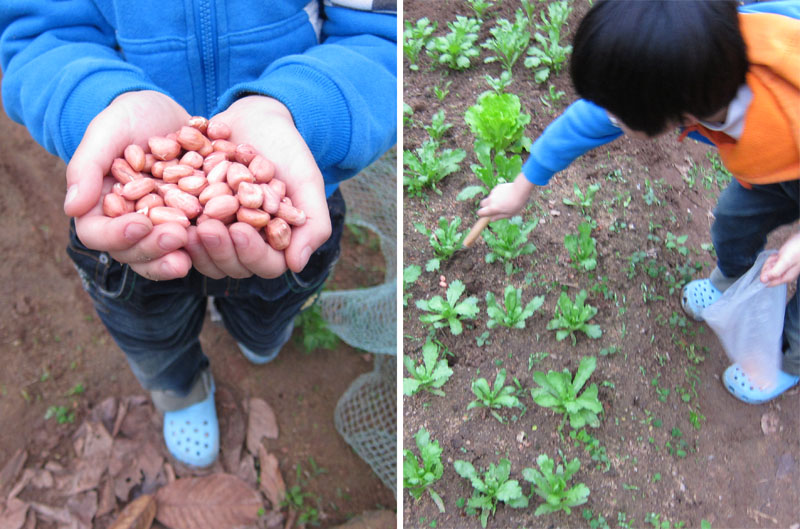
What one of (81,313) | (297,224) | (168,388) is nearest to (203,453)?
(168,388)

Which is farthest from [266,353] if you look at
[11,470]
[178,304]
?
[11,470]

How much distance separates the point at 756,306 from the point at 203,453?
1.37m

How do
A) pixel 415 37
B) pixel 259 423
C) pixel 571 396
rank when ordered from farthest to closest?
pixel 415 37, pixel 259 423, pixel 571 396

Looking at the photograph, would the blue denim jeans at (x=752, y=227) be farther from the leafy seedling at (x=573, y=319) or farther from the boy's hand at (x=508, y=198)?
the boy's hand at (x=508, y=198)

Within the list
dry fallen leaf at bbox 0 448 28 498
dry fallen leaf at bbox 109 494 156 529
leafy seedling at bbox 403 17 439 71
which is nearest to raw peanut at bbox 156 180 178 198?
dry fallen leaf at bbox 109 494 156 529

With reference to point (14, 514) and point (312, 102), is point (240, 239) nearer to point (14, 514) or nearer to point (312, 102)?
point (312, 102)

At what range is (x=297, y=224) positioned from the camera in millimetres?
1058

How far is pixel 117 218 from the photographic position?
37.4 inches

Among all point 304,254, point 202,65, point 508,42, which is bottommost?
point 508,42

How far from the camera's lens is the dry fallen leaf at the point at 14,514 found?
161 centimetres

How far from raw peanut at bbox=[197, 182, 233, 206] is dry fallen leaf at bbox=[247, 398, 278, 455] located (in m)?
0.93

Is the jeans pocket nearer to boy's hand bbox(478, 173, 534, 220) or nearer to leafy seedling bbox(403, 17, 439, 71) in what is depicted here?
boy's hand bbox(478, 173, 534, 220)

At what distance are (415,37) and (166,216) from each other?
1.58 m

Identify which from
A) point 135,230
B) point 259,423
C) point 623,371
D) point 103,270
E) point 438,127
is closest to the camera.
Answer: point 135,230
